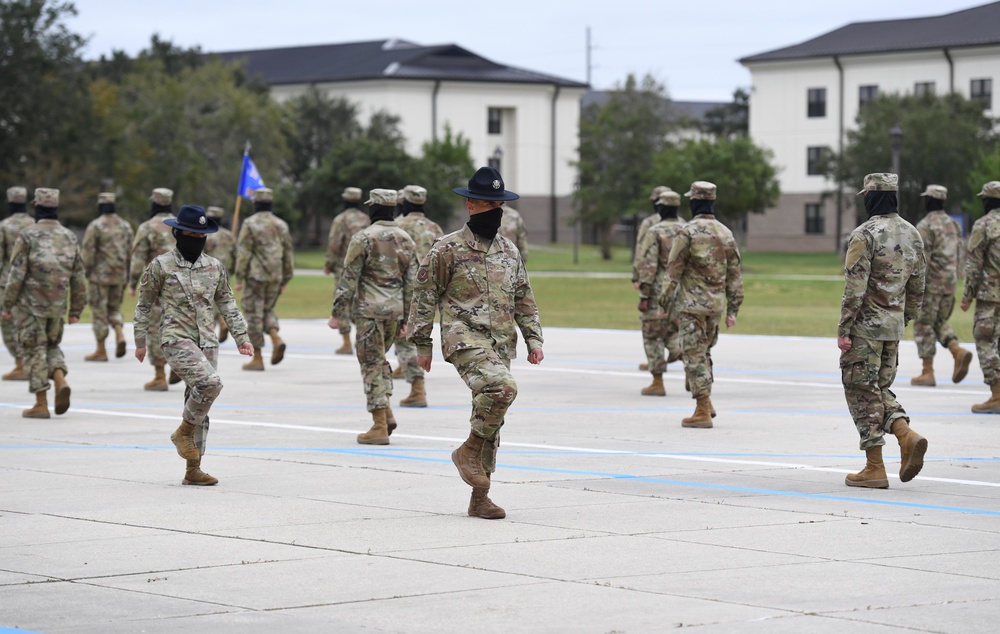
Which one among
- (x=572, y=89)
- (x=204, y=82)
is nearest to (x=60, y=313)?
(x=204, y=82)

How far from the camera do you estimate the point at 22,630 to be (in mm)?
6590

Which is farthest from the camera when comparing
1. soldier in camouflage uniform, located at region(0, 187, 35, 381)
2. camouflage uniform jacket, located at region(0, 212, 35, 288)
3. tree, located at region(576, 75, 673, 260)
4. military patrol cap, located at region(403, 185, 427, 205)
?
tree, located at region(576, 75, 673, 260)

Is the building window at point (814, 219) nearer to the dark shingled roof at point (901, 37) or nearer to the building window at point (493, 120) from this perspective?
the dark shingled roof at point (901, 37)

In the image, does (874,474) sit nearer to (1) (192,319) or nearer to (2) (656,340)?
(1) (192,319)

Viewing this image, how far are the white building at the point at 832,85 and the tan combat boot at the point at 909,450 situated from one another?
68230 mm

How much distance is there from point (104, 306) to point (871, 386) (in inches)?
513

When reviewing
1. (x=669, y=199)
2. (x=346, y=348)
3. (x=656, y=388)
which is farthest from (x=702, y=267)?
(x=346, y=348)

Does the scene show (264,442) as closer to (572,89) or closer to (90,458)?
(90,458)

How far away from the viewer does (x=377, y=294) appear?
13.4m

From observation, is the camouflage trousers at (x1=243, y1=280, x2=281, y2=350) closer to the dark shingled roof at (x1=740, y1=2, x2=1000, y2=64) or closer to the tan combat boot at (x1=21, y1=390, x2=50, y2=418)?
the tan combat boot at (x1=21, y1=390, x2=50, y2=418)

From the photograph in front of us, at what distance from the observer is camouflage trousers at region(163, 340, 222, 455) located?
10688 millimetres

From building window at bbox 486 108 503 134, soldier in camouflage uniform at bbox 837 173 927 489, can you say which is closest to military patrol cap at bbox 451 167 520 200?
soldier in camouflage uniform at bbox 837 173 927 489

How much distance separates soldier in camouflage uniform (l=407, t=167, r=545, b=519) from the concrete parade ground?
0.49 meters

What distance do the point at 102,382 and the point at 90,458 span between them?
259 inches
